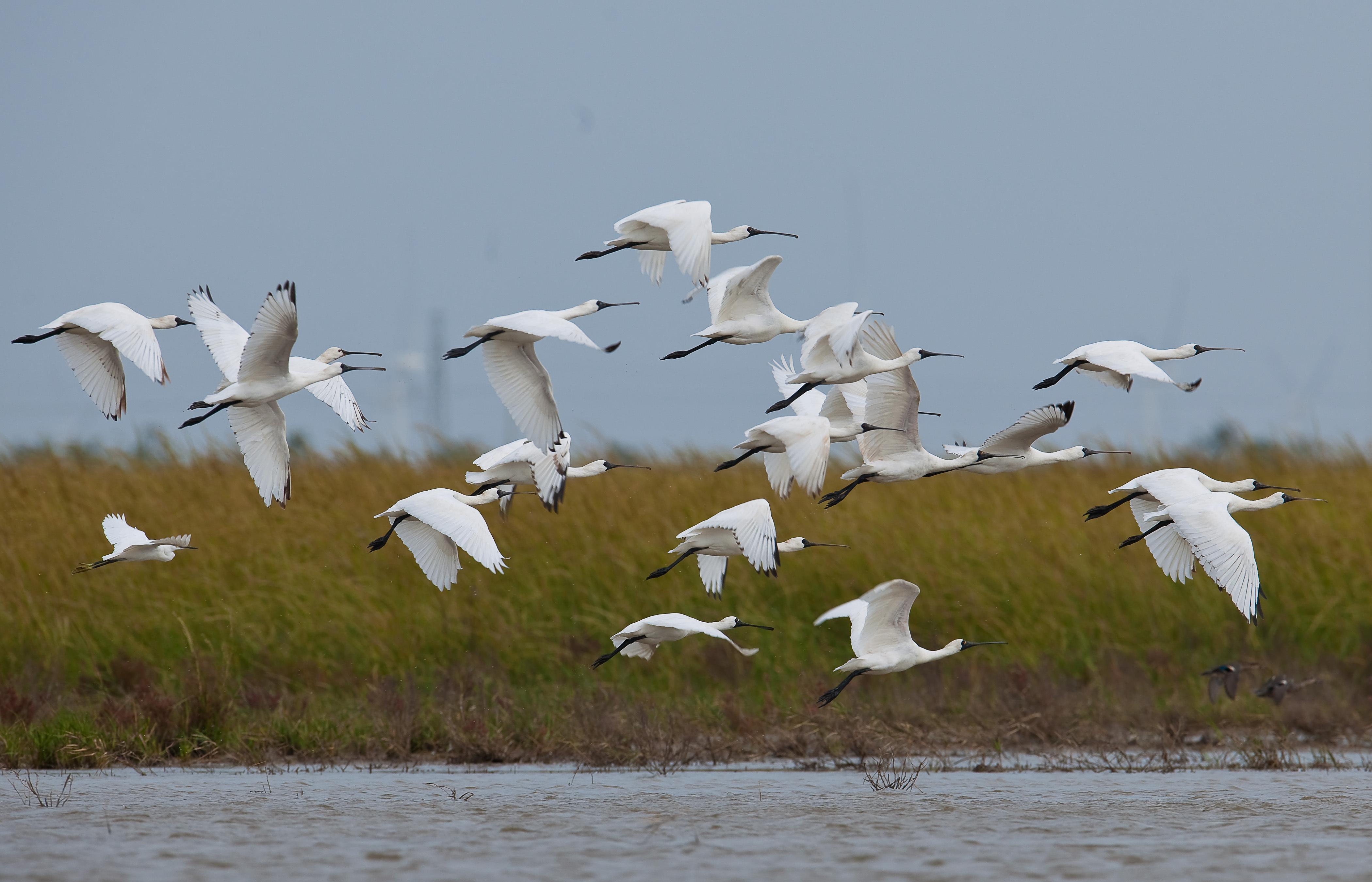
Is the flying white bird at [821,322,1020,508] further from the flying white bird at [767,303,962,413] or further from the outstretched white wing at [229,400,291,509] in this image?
the outstretched white wing at [229,400,291,509]

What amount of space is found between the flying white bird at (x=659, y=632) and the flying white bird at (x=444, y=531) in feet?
2.91

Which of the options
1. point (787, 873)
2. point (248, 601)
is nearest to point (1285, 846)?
point (787, 873)

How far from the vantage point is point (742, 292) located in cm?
995

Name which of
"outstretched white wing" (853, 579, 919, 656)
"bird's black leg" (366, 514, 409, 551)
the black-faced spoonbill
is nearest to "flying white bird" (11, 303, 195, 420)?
"bird's black leg" (366, 514, 409, 551)

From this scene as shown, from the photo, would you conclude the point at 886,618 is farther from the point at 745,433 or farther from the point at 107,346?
the point at 107,346

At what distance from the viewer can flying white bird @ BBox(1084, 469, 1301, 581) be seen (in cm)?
948

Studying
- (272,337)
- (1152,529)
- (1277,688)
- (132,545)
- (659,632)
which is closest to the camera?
(272,337)

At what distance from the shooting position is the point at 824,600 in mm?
14469

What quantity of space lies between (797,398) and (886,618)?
141 centimetres

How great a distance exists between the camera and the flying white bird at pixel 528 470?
9.95m

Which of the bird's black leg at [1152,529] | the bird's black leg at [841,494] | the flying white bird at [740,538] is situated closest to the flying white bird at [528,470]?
the flying white bird at [740,538]

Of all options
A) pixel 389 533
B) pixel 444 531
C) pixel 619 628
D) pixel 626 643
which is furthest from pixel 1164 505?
pixel 619 628

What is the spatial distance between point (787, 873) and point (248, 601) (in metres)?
7.39

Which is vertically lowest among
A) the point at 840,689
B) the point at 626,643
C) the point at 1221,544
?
the point at 840,689
